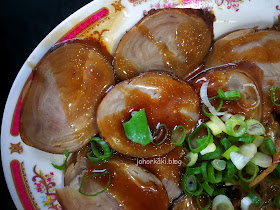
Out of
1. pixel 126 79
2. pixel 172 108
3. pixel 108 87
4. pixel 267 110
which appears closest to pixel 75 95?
pixel 108 87

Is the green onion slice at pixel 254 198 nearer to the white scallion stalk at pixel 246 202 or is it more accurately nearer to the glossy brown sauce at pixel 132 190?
the white scallion stalk at pixel 246 202

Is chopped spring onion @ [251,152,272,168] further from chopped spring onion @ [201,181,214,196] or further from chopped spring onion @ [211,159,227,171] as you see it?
chopped spring onion @ [201,181,214,196]

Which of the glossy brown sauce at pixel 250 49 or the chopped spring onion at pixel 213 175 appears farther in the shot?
the glossy brown sauce at pixel 250 49

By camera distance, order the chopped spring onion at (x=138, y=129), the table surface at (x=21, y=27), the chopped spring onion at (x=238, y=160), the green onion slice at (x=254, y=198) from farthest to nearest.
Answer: the table surface at (x=21, y=27)
the green onion slice at (x=254, y=198)
the chopped spring onion at (x=238, y=160)
the chopped spring onion at (x=138, y=129)

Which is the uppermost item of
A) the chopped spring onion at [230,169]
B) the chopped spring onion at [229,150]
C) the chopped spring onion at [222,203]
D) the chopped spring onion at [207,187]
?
the chopped spring onion at [229,150]

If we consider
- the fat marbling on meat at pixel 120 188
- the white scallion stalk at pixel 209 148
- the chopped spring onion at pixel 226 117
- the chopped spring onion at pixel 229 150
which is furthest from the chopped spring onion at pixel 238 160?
the fat marbling on meat at pixel 120 188

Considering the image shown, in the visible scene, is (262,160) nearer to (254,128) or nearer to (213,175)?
(254,128)

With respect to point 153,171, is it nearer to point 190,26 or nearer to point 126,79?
point 126,79
